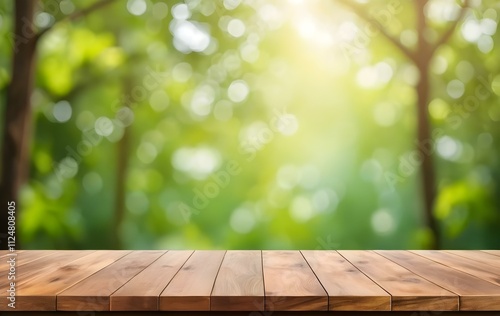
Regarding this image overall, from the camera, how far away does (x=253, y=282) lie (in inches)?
64.1

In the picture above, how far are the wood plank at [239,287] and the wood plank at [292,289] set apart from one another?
25 millimetres

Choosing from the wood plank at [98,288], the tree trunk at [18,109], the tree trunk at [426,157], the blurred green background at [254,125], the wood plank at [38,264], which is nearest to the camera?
the wood plank at [98,288]

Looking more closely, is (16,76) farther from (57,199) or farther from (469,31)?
(469,31)

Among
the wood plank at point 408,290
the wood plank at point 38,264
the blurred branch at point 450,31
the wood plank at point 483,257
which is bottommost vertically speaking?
the wood plank at point 408,290

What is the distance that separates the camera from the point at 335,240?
3.54 meters

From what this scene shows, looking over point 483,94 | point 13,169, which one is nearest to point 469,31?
point 483,94

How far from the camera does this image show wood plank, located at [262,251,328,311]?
1438 millimetres

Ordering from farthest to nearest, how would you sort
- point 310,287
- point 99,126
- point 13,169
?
1. point 99,126
2. point 13,169
3. point 310,287

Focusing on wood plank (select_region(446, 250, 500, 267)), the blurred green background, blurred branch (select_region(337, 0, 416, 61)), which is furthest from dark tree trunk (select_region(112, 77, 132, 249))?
wood plank (select_region(446, 250, 500, 267))

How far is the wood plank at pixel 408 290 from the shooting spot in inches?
56.8

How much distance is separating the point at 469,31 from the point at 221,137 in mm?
1647

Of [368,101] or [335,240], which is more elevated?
[368,101]

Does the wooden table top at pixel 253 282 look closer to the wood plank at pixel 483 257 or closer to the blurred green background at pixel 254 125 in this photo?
the wood plank at pixel 483 257

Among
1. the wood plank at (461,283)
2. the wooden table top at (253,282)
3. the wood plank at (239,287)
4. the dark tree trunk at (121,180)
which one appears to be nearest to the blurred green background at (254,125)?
the dark tree trunk at (121,180)
